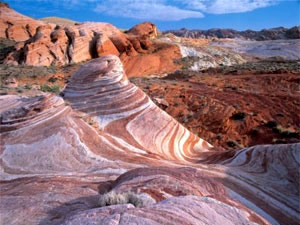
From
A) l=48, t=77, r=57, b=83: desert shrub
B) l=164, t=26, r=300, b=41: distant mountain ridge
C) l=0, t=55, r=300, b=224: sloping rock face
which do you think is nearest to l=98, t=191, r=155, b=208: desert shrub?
l=0, t=55, r=300, b=224: sloping rock face

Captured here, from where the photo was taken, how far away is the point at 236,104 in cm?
1570

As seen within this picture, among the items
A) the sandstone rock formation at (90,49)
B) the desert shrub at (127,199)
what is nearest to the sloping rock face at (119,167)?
the desert shrub at (127,199)

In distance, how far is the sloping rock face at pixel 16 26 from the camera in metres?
48.1

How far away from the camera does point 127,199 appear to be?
3.02 meters

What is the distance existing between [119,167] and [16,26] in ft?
172

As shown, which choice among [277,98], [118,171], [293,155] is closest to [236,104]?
[277,98]

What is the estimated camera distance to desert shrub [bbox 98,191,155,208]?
9.70 feet

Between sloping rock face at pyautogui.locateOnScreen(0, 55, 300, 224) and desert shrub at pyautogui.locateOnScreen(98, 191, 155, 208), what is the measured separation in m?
0.02

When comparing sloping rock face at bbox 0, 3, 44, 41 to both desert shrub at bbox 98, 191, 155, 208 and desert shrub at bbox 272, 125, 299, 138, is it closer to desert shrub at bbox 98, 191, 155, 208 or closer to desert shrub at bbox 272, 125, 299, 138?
desert shrub at bbox 272, 125, 299, 138

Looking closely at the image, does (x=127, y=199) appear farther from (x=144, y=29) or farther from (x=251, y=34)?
(x=251, y=34)

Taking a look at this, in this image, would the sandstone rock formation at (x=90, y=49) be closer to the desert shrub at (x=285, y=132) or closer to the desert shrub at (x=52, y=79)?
the desert shrub at (x=52, y=79)

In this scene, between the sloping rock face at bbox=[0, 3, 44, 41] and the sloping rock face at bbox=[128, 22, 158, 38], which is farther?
the sloping rock face at bbox=[0, 3, 44, 41]

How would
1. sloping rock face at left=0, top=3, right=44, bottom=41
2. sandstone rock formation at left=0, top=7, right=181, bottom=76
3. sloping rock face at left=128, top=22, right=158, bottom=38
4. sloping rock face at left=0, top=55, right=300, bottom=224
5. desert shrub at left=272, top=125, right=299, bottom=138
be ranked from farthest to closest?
sloping rock face at left=0, top=3, right=44, bottom=41 → sloping rock face at left=128, top=22, right=158, bottom=38 → sandstone rock formation at left=0, top=7, right=181, bottom=76 → desert shrub at left=272, top=125, right=299, bottom=138 → sloping rock face at left=0, top=55, right=300, bottom=224

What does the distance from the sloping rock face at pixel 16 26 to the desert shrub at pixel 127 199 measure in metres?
51.7
